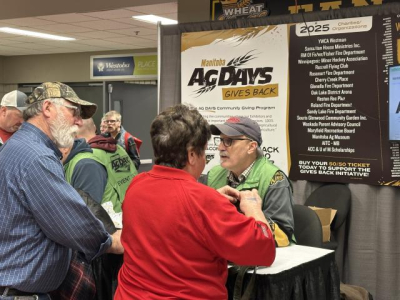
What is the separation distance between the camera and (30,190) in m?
2.01

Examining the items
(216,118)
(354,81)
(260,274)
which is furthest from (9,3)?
(260,274)

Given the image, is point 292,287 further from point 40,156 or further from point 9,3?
point 9,3

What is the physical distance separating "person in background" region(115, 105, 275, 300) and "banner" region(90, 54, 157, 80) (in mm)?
8749

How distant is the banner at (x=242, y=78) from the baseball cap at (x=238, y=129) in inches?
57.5

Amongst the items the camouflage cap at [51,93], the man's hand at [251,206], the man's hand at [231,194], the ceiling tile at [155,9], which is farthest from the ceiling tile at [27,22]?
the man's hand at [251,206]

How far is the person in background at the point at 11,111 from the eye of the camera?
3721mm

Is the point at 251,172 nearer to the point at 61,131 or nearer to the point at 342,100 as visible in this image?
the point at 61,131

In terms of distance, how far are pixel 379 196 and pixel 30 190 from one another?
9.28 ft

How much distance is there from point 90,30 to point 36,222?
7739 mm

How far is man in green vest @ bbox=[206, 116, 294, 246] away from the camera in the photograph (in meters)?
2.74

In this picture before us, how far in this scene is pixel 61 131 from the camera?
2217 mm

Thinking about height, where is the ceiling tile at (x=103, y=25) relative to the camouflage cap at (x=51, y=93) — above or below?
above

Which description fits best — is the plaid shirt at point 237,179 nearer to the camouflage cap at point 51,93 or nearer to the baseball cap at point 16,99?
the camouflage cap at point 51,93

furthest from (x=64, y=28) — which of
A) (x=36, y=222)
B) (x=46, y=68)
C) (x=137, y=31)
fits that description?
(x=36, y=222)
